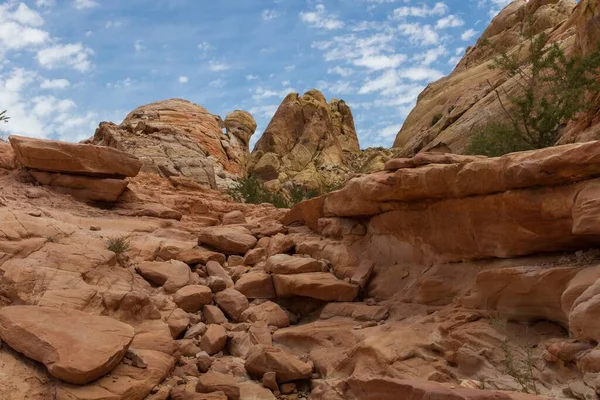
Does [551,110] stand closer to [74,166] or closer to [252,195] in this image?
[252,195]

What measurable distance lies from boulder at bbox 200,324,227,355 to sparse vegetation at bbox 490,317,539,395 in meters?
3.30

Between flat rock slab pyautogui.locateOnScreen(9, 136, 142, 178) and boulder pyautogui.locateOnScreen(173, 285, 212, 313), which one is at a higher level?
flat rock slab pyautogui.locateOnScreen(9, 136, 142, 178)

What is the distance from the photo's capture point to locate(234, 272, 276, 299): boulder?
27.8 ft

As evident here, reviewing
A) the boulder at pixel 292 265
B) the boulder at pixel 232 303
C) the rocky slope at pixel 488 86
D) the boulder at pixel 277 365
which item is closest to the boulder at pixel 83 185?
the boulder at pixel 292 265

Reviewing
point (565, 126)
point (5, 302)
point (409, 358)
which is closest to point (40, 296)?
point (5, 302)

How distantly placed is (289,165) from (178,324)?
32.8 m

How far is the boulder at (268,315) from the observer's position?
781 centimetres

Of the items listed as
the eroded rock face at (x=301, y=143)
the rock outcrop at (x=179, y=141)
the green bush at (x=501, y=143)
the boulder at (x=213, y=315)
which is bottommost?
the boulder at (x=213, y=315)

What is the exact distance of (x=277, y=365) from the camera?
248 inches

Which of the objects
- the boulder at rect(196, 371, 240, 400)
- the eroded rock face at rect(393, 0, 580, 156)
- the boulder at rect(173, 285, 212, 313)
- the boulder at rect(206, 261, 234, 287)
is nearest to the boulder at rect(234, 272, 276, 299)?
the boulder at rect(206, 261, 234, 287)

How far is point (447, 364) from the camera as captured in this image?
582 cm

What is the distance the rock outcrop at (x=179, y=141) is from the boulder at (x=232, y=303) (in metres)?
6.85

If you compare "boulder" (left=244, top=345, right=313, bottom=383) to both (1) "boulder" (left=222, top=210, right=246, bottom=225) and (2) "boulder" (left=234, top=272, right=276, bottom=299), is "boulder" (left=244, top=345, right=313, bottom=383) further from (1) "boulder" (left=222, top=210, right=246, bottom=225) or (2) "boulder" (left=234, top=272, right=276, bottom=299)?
(1) "boulder" (left=222, top=210, right=246, bottom=225)

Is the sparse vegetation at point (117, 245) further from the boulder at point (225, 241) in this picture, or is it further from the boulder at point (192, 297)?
the boulder at point (225, 241)
